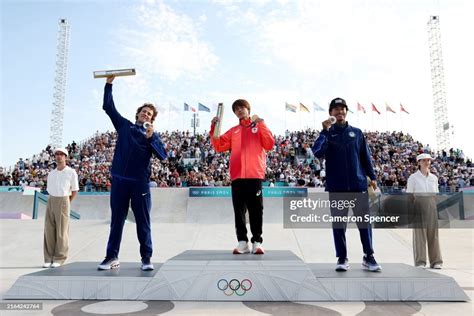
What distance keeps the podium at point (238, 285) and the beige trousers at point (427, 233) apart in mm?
2315

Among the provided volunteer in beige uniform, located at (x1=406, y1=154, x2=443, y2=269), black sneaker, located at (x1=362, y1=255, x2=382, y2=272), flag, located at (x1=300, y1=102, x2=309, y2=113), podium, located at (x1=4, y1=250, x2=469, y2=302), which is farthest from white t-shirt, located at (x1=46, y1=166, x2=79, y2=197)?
flag, located at (x1=300, y1=102, x2=309, y2=113)

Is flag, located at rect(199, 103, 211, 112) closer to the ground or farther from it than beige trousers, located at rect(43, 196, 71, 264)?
farther from it

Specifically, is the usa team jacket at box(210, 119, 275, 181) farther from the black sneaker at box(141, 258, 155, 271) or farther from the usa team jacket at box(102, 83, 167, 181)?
the black sneaker at box(141, 258, 155, 271)

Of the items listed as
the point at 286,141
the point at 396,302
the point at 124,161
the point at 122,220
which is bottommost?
the point at 396,302

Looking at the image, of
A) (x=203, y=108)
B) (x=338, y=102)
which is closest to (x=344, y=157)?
(x=338, y=102)

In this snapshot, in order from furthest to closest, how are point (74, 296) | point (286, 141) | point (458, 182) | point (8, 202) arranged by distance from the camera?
1. point (286, 141)
2. point (458, 182)
3. point (8, 202)
4. point (74, 296)

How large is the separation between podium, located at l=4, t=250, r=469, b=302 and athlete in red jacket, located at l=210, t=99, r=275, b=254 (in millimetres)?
712

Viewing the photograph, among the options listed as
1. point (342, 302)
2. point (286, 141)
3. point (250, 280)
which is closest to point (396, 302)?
point (342, 302)

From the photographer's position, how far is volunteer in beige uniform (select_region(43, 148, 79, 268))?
5688 mm

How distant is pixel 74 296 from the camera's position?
363 centimetres

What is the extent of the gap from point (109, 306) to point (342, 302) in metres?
2.20

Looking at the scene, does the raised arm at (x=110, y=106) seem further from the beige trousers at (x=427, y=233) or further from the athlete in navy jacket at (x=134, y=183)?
the beige trousers at (x=427, y=233)

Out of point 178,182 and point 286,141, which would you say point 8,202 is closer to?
point 178,182

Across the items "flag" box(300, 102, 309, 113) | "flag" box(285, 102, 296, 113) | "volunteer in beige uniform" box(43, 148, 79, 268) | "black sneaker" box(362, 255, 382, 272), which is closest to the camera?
"black sneaker" box(362, 255, 382, 272)
